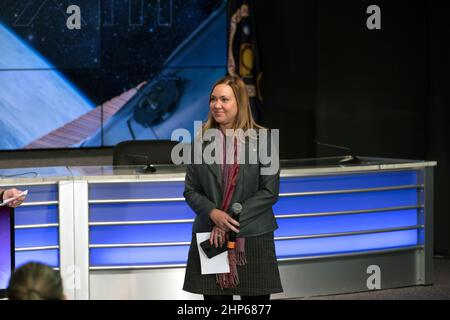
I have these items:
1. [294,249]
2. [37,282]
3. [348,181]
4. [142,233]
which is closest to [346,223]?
[348,181]

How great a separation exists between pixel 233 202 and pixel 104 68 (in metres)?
4.92

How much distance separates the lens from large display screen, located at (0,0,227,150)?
24.6 ft

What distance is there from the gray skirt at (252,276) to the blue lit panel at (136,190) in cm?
207

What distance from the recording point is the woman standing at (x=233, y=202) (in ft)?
10.1

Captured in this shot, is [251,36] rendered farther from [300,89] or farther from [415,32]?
[415,32]

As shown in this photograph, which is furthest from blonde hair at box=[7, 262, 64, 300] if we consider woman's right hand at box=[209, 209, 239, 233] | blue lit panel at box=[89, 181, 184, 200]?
blue lit panel at box=[89, 181, 184, 200]

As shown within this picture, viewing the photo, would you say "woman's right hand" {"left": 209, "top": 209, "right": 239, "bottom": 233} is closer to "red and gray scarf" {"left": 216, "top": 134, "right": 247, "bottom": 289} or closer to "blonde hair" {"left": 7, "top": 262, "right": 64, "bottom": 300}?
"red and gray scarf" {"left": 216, "top": 134, "right": 247, "bottom": 289}

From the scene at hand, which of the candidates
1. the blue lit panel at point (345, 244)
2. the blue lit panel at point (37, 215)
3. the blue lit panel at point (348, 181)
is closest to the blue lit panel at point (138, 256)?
the blue lit panel at point (37, 215)

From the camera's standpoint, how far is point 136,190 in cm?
516

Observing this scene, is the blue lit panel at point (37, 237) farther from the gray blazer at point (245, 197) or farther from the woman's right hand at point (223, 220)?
the woman's right hand at point (223, 220)

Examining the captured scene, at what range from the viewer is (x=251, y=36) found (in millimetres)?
8156

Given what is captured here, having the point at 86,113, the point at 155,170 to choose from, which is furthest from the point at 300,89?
the point at 155,170

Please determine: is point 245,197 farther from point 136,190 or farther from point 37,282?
point 136,190

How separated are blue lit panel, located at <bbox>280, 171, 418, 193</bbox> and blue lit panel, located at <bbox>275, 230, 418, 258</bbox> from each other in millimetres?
331
